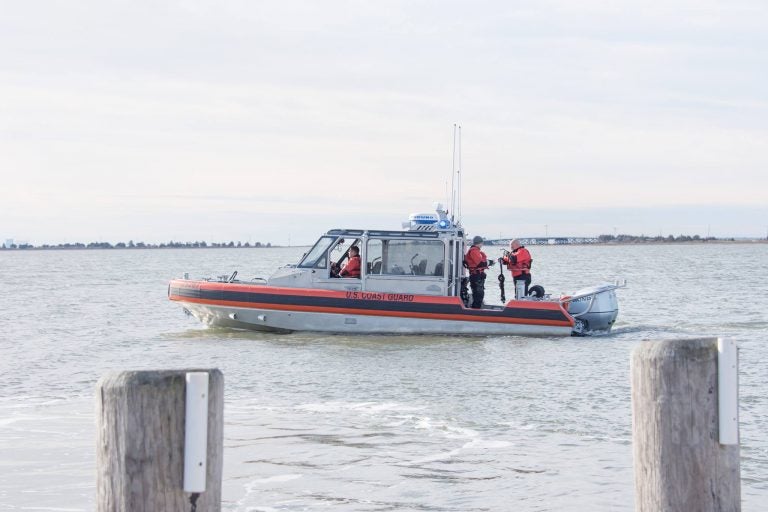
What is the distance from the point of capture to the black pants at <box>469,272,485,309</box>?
56.4 feet

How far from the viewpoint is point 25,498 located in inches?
248

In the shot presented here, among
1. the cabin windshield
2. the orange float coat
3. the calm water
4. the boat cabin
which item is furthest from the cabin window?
the calm water

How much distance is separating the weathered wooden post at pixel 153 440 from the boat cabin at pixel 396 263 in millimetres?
13934

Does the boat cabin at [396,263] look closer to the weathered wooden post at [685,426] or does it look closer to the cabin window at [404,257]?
the cabin window at [404,257]

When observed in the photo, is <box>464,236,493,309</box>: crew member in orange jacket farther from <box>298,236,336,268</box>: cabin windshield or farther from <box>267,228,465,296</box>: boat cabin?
<box>298,236,336,268</box>: cabin windshield

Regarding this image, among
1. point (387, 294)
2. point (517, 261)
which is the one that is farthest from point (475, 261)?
point (387, 294)

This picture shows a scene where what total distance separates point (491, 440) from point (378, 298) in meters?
8.71

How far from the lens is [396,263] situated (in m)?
17.1

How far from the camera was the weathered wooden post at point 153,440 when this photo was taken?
2.91 m

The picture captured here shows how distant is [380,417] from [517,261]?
8525mm

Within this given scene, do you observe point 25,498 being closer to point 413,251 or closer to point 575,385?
point 575,385

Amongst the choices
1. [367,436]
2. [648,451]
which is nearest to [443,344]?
[367,436]

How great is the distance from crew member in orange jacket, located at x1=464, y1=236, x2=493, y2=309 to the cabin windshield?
2347 mm

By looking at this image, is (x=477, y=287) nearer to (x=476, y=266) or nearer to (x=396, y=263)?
(x=476, y=266)
